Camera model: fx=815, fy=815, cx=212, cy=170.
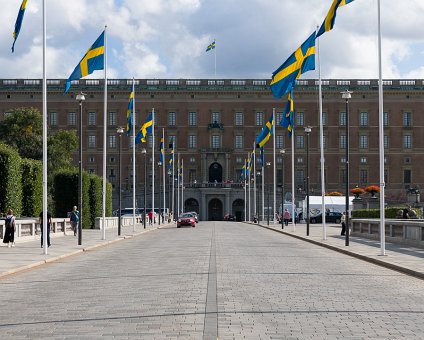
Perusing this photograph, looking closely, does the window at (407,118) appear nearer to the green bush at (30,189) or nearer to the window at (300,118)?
the window at (300,118)

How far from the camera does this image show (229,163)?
132 metres

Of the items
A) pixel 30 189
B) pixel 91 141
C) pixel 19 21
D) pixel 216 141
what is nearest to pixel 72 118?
pixel 91 141

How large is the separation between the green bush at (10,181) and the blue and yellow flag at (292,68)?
1728 cm

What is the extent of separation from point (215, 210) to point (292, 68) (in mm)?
95795

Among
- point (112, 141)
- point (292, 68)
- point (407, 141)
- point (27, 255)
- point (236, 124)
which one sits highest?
point (236, 124)

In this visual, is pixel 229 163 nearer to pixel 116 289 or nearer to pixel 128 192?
pixel 128 192

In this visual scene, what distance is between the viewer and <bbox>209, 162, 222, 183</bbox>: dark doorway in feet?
437

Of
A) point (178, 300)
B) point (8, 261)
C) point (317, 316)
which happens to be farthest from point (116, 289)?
point (8, 261)

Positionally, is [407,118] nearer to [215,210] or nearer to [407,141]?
[407,141]

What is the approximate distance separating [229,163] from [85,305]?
119 meters

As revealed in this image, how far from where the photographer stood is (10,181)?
43.5 meters

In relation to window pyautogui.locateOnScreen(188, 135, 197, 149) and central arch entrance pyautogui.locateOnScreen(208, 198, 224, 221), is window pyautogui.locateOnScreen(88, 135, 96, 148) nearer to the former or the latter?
window pyautogui.locateOnScreen(188, 135, 197, 149)

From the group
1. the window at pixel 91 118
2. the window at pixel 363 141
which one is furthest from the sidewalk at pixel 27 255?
the window at pixel 363 141

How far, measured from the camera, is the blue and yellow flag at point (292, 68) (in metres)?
32.6
